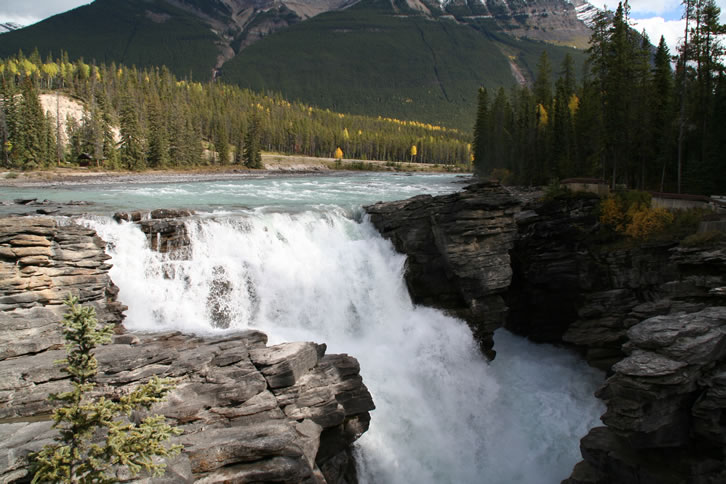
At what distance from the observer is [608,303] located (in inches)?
1006

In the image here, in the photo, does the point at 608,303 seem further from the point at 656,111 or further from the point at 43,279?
the point at 43,279

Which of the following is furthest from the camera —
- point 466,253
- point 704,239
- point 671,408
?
point 466,253

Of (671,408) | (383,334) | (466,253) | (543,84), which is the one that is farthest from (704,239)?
(543,84)

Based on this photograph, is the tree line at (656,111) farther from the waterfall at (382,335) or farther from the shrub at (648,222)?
the waterfall at (382,335)

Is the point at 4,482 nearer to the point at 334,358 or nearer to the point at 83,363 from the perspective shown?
the point at 83,363

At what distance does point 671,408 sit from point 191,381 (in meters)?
16.3

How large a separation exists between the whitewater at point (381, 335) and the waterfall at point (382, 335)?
57mm

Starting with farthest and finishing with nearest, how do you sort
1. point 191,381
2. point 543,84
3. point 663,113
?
point 543,84 → point 663,113 → point 191,381

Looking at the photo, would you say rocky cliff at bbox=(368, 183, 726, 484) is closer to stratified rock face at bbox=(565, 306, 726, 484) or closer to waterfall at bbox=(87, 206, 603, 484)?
stratified rock face at bbox=(565, 306, 726, 484)

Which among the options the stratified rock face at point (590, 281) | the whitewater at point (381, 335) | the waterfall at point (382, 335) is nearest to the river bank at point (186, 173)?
the waterfall at point (382, 335)

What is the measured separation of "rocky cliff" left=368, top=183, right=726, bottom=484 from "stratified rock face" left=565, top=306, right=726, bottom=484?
4 cm

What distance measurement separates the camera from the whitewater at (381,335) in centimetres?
1920

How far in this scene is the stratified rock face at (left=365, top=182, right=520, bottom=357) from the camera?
2616 centimetres

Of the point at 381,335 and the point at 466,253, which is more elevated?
the point at 466,253
